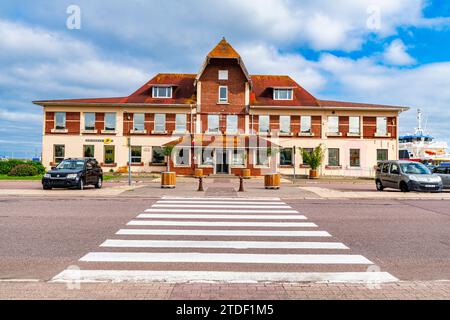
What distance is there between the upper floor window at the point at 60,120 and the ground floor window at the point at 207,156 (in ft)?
51.2

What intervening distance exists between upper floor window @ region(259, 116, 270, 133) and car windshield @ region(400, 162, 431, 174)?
1990 centimetres

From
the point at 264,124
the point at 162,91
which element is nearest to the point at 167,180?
the point at 264,124

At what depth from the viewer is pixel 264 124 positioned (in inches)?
1529

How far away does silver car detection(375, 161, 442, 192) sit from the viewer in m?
18.5

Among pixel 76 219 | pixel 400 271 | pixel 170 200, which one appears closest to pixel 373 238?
pixel 400 271

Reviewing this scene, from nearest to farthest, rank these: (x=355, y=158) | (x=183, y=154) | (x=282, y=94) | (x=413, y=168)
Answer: (x=413, y=168) → (x=183, y=154) → (x=355, y=158) → (x=282, y=94)

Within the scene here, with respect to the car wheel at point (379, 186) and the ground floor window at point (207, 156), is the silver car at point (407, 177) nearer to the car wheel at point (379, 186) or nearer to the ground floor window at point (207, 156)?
the car wheel at point (379, 186)

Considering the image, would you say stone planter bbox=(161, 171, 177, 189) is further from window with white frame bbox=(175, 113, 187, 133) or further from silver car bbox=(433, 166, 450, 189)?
window with white frame bbox=(175, 113, 187, 133)

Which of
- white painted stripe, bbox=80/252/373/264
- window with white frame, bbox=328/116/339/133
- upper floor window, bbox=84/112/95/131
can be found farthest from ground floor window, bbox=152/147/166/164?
white painted stripe, bbox=80/252/373/264

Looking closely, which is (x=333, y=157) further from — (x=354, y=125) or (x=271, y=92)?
(x=271, y=92)

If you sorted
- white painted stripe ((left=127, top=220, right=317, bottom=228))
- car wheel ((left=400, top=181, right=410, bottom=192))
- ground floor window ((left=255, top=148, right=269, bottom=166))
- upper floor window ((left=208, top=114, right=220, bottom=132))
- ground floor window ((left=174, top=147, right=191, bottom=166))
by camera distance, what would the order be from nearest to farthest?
1. white painted stripe ((left=127, top=220, right=317, bottom=228))
2. car wheel ((left=400, top=181, right=410, bottom=192))
3. ground floor window ((left=174, top=147, right=191, bottom=166))
4. ground floor window ((left=255, top=148, right=269, bottom=166))
5. upper floor window ((left=208, top=114, right=220, bottom=132))

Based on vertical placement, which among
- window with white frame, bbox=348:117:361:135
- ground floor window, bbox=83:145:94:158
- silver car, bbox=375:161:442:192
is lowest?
silver car, bbox=375:161:442:192

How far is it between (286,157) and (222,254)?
33694mm

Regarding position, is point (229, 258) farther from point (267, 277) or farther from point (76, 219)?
point (76, 219)
